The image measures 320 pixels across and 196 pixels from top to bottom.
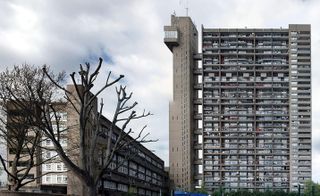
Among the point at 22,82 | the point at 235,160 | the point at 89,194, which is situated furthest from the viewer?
the point at 235,160

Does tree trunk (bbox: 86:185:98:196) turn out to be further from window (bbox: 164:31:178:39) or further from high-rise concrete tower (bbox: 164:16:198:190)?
window (bbox: 164:31:178:39)

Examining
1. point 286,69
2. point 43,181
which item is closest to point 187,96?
point 286,69

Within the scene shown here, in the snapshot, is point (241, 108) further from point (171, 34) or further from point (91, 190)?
point (91, 190)

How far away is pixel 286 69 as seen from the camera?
589 feet

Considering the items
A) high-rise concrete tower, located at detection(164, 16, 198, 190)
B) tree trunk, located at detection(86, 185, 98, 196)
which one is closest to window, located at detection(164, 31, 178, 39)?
high-rise concrete tower, located at detection(164, 16, 198, 190)

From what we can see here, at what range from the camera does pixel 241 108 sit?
175625 mm

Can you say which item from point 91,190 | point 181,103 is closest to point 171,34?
point 181,103

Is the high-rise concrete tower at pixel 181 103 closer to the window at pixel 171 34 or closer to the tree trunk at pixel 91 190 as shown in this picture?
the window at pixel 171 34

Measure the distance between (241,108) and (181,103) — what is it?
1922 centimetres

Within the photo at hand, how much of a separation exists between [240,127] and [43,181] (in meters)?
100

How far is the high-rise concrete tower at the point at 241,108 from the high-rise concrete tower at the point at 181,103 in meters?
0.30

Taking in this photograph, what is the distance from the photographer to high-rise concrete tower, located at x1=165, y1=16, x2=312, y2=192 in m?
171

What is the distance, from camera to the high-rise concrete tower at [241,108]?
562ft

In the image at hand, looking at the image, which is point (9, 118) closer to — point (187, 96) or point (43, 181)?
point (43, 181)
